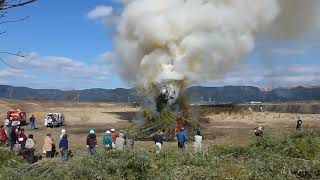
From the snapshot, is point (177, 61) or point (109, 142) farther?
point (177, 61)

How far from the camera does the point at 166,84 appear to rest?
37875 millimetres

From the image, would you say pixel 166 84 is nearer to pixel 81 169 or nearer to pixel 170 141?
pixel 170 141

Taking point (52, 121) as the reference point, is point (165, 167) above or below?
below

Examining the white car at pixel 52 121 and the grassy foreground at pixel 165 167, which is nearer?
the grassy foreground at pixel 165 167

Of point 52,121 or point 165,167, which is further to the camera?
point 52,121

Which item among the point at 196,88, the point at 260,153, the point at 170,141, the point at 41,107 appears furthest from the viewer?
the point at 41,107

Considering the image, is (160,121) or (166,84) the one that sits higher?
(166,84)

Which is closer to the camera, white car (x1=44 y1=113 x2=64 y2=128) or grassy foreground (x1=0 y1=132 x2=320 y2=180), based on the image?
grassy foreground (x1=0 y1=132 x2=320 y2=180)

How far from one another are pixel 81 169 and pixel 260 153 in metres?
5.05

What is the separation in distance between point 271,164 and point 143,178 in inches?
118

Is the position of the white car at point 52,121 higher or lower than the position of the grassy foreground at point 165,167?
higher

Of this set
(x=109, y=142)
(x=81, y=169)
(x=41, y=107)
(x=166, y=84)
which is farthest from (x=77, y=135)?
(x=41, y=107)

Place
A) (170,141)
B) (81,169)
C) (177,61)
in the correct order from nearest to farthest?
(81,169) < (170,141) < (177,61)

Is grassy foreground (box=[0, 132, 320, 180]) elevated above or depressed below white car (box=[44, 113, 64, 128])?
below
